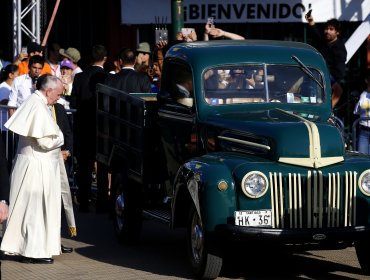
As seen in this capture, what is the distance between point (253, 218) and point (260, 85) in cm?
194

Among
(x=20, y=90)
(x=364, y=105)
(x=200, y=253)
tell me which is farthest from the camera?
(x=20, y=90)

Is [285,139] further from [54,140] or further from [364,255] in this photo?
[54,140]

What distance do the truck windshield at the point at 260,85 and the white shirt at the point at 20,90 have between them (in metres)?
5.70

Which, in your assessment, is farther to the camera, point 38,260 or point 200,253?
point 38,260

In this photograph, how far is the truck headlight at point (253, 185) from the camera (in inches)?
382

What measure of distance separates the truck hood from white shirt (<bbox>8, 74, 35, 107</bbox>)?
6476 millimetres

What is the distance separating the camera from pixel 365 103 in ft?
50.1

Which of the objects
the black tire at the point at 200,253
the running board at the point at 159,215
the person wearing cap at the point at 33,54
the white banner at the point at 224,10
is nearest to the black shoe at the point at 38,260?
the running board at the point at 159,215

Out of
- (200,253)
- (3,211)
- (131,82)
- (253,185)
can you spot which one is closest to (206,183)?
(253,185)

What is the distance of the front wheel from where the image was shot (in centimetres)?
991

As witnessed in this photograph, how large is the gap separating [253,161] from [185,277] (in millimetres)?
1287

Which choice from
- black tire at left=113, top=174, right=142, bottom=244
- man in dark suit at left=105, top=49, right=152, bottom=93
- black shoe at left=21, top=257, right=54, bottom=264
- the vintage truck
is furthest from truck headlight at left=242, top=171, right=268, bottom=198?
man in dark suit at left=105, top=49, right=152, bottom=93

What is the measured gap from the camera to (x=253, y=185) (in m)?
9.72

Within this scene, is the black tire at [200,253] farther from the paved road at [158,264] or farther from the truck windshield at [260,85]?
the truck windshield at [260,85]
